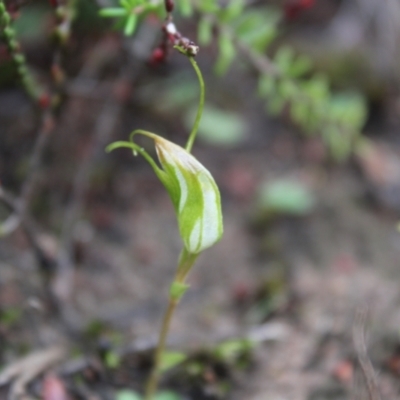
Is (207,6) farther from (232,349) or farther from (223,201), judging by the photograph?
(223,201)

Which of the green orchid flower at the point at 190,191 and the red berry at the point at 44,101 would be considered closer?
the green orchid flower at the point at 190,191

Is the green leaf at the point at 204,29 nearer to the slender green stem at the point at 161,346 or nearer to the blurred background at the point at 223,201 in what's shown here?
the blurred background at the point at 223,201

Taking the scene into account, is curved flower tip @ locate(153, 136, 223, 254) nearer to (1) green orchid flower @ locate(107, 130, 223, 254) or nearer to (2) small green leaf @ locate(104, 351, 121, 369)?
(1) green orchid flower @ locate(107, 130, 223, 254)

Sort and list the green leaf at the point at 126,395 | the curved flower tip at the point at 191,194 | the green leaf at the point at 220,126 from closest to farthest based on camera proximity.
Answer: the curved flower tip at the point at 191,194 → the green leaf at the point at 126,395 → the green leaf at the point at 220,126

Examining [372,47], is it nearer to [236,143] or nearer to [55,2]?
[236,143]

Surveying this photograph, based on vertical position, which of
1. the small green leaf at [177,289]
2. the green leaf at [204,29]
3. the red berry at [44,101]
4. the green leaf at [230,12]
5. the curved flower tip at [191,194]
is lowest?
the small green leaf at [177,289]

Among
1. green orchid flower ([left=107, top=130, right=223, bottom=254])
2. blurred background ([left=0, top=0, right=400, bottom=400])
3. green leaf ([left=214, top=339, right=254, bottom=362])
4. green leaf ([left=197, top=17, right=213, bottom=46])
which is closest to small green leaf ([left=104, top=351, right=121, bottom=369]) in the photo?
blurred background ([left=0, top=0, right=400, bottom=400])

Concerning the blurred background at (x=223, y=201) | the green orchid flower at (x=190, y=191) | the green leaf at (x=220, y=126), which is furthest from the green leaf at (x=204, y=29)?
the green leaf at (x=220, y=126)
